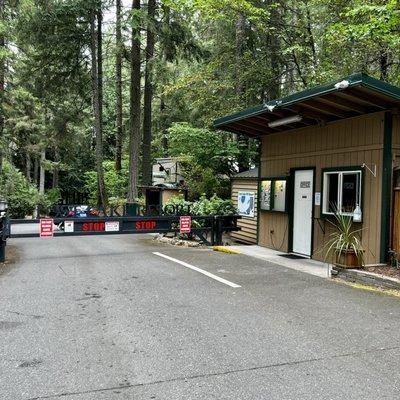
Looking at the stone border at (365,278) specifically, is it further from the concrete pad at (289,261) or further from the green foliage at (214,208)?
the green foliage at (214,208)

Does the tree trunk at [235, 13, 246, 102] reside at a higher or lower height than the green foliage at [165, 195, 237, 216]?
higher

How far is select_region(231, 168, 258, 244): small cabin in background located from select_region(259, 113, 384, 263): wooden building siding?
1.27 metres

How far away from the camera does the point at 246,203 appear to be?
14.3 meters

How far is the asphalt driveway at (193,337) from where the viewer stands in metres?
3.61

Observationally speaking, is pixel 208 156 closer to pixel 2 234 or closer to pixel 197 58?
pixel 197 58

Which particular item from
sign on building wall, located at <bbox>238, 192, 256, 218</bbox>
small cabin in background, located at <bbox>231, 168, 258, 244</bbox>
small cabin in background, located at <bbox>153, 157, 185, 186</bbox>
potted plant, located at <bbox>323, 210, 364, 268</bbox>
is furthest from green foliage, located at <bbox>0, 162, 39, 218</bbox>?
potted plant, located at <bbox>323, 210, 364, 268</bbox>

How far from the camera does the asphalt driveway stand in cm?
361

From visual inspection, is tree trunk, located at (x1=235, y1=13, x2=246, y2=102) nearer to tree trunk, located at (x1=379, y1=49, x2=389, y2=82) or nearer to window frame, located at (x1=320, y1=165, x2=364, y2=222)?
tree trunk, located at (x1=379, y1=49, x2=389, y2=82)

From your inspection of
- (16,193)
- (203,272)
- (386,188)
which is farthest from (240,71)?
(16,193)

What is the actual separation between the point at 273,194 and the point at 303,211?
4.38ft

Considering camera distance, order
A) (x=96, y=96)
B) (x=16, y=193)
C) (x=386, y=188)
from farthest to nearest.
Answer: (x=16, y=193)
(x=96, y=96)
(x=386, y=188)

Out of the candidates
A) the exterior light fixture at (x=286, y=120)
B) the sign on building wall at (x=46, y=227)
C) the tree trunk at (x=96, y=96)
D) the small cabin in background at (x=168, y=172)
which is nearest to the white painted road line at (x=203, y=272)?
the sign on building wall at (x=46, y=227)

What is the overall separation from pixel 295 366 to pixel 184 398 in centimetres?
116

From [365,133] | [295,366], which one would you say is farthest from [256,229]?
[295,366]
